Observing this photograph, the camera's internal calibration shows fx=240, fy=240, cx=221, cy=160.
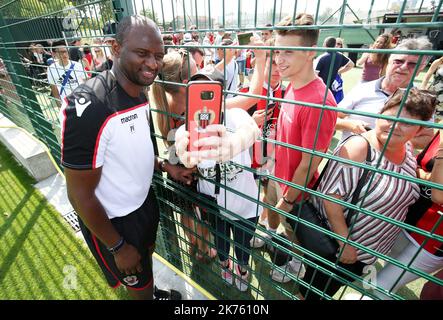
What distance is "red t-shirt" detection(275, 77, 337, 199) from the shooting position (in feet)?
4.10

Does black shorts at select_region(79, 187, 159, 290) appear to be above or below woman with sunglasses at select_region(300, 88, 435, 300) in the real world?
below

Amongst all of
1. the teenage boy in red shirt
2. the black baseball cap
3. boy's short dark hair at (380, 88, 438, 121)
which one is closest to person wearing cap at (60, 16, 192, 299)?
the black baseball cap

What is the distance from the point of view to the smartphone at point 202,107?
3.14 feet

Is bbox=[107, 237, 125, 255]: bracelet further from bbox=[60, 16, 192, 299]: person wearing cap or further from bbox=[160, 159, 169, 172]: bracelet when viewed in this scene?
bbox=[160, 159, 169, 172]: bracelet

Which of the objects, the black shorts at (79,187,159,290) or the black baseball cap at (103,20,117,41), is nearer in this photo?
the black shorts at (79,187,159,290)

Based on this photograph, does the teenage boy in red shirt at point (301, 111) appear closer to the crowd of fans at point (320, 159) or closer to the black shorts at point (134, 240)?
the crowd of fans at point (320, 159)

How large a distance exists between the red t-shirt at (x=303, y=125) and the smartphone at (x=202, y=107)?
1.49 feet

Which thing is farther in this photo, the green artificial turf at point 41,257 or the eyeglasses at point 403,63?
the green artificial turf at point 41,257

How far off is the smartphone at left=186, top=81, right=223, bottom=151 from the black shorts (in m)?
0.76

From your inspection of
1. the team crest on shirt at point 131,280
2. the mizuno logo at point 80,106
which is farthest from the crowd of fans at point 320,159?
the team crest on shirt at point 131,280

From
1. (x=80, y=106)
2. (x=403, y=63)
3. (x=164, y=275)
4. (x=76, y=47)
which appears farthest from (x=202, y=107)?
(x=403, y=63)

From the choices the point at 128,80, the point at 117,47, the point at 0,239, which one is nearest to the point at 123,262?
the point at 128,80
